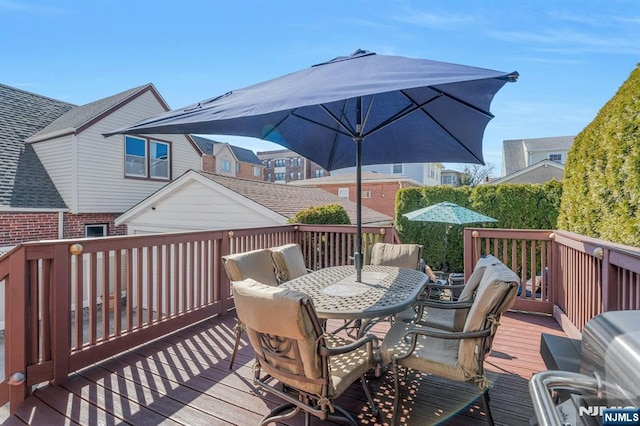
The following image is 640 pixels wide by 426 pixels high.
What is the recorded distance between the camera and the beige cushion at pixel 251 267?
2.98m

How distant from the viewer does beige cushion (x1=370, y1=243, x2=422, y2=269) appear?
3959 millimetres

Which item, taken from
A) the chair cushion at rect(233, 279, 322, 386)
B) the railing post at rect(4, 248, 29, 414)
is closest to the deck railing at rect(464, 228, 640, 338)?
the chair cushion at rect(233, 279, 322, 386)

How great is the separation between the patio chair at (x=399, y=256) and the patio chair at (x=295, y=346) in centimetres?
198

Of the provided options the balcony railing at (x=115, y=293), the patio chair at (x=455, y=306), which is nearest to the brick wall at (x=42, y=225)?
the balcony railing at (x=115, y=293)

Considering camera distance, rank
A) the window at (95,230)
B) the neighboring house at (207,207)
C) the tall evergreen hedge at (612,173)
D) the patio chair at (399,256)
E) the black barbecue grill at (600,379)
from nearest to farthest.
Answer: the black barbecue grill at (600,379) → the tall evergreen hedge at (612,173) → the patio chair at (399,256) → the neighboring house at (207,207) → the window at (95,230)

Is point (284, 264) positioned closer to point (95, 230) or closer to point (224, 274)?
point (224, 274)

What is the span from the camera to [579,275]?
11.5 ft

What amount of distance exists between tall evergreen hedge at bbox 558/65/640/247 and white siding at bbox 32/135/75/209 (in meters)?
13.2

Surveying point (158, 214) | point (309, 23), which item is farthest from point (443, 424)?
point (158, 214)

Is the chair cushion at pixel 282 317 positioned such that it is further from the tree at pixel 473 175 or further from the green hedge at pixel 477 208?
the tree at pixel 473 175

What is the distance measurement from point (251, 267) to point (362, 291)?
1.13 m

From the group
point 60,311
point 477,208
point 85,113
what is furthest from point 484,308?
point 85,113

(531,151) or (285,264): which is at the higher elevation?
(531,151)

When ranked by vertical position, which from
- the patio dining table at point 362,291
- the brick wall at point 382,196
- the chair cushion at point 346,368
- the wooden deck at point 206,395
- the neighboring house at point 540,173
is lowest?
the wooden deck at point 206,395
